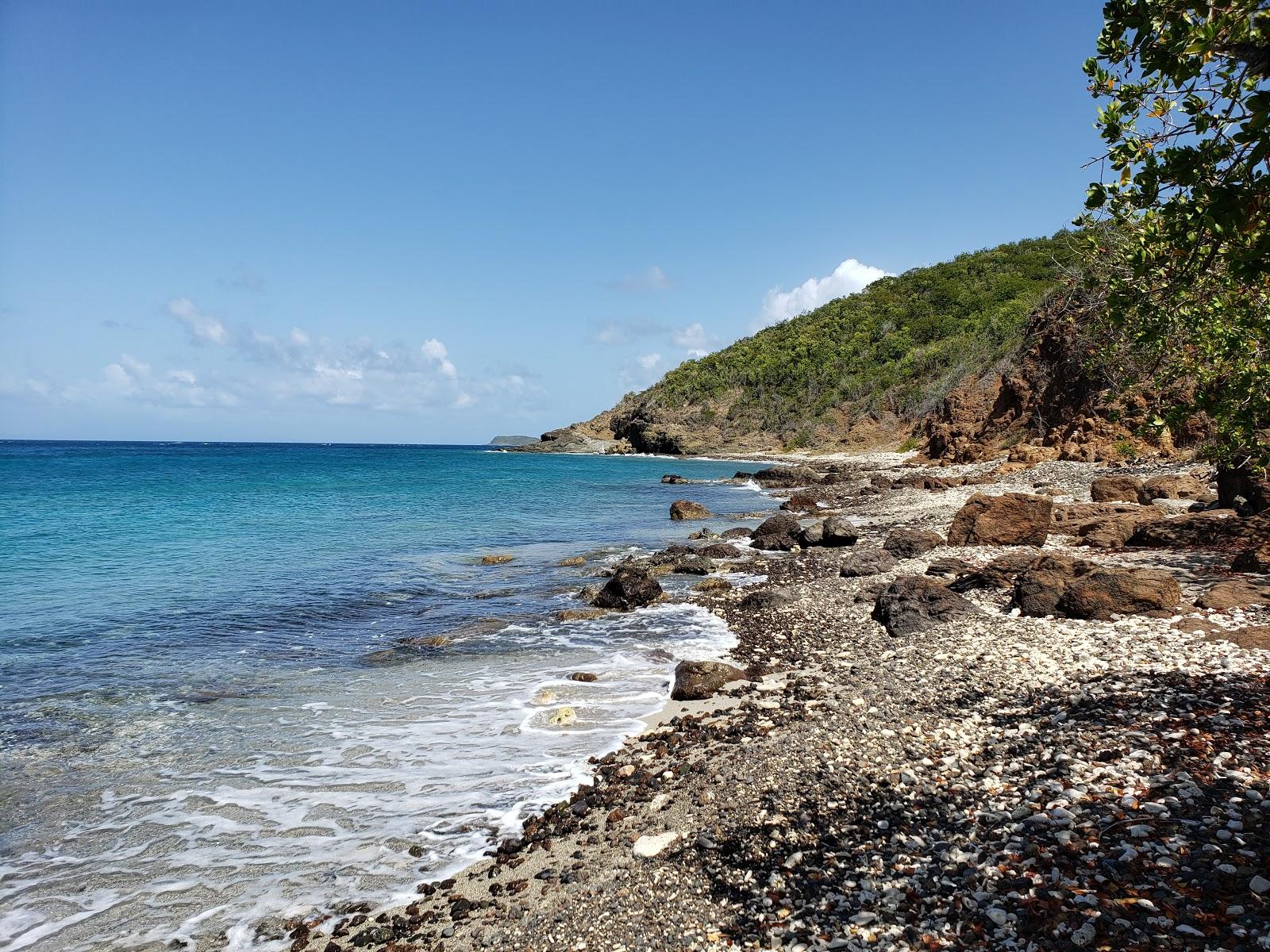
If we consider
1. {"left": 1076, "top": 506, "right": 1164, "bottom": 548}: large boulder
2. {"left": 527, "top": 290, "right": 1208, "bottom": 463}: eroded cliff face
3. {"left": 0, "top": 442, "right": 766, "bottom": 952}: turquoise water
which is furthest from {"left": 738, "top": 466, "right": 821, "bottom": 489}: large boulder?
{"left": 1076, "top": 506, "right": 1164, "bottom": 548}: large boulder

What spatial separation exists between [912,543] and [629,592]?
863cm

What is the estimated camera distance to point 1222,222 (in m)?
4.10

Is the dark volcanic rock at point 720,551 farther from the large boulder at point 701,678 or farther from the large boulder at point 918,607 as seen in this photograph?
the large boulder at point 701,678

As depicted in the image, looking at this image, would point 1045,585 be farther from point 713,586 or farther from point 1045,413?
point 1045,413

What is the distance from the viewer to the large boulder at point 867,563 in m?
19.0

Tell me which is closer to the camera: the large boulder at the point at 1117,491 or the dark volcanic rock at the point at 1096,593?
the dark volcanic rock at the point at 1096,593

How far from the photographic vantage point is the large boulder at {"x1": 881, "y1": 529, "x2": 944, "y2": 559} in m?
20.3

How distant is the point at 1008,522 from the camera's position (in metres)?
19.7

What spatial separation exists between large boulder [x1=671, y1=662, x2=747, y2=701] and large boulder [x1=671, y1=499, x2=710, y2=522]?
84.9 ft

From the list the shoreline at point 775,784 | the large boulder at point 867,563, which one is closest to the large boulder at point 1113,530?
the shoreline at point 775,784

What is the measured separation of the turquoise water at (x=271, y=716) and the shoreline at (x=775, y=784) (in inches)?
29.6

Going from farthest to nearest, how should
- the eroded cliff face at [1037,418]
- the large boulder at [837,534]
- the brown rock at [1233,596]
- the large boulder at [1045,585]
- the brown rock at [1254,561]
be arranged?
the eroded cliff face at [1037,418] → the large boulder at [837,534] → the brown rock at [1254,561] → the large boulder at [1045,585] → the brown rock at [1233,596]

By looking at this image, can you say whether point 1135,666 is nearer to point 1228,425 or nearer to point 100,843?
point 1228,425

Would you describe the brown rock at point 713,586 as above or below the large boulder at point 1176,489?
below
